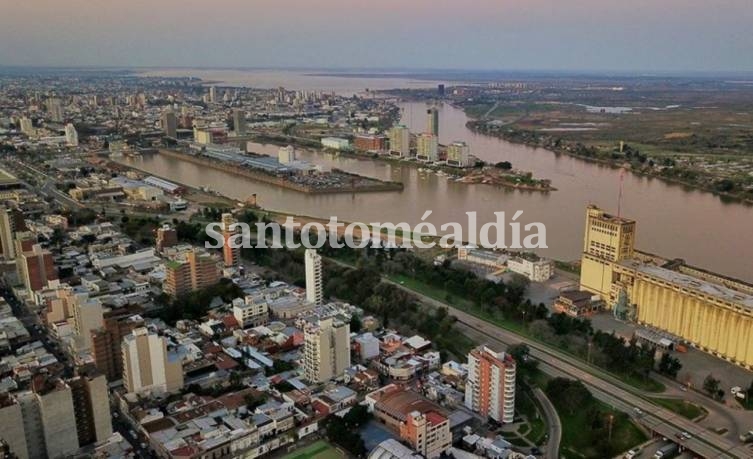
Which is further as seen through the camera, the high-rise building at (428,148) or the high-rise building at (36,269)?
the high-rise building at (428,148)

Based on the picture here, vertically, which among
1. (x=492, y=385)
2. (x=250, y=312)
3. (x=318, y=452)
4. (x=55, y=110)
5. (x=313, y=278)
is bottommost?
(x=318, y=452)

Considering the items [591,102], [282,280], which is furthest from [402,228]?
[591,102]

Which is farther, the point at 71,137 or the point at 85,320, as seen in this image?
the point at 71,137

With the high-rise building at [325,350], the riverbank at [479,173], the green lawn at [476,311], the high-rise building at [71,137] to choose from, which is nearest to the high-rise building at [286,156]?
the riverbank at [479,173]

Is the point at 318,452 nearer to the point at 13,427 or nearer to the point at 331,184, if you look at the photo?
the point at 13,427

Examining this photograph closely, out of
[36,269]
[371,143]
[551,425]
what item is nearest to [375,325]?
[551,425]

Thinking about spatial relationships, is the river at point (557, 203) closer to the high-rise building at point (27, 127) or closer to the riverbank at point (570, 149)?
the riverbank at point (570, 149)
